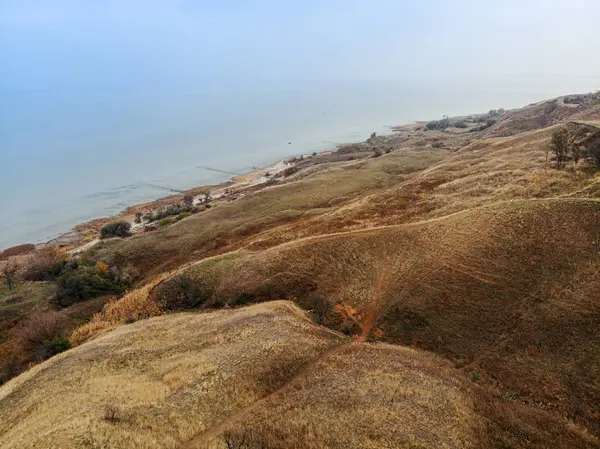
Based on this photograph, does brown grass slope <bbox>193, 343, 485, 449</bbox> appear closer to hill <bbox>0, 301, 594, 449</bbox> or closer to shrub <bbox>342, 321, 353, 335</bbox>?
hill <bbox>0, 301, 594, 449</bbox>

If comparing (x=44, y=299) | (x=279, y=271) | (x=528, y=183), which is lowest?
(x=44, y=299)

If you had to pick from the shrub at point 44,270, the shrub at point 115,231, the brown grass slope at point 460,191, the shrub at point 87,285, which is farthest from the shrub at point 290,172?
the shrub at point 87,285

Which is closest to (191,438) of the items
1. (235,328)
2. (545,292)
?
(235,328)

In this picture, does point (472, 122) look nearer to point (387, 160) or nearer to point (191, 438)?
point (387, 160)

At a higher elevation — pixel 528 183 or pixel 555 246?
pixel 528 183

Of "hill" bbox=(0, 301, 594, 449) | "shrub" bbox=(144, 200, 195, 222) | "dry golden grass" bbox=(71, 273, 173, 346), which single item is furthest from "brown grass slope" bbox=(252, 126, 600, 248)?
"shrub" bbox=(144, 200, 195, 222)

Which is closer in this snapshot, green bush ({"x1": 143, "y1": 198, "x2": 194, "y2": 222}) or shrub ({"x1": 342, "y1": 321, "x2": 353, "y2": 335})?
shrub ({"x1": 342, "y1": 321, "x2": 353, "y2": 335})

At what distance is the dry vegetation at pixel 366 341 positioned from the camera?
16.8 metres

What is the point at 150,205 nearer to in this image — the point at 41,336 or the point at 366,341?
the point at 41,336

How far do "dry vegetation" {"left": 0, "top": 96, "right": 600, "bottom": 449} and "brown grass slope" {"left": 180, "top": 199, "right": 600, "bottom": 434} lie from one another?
108 mm

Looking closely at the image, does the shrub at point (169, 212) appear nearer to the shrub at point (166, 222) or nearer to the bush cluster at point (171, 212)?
the bush cluster at point (171, 212)

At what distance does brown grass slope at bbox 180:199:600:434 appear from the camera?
2161 centimetres

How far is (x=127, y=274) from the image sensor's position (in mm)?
43812

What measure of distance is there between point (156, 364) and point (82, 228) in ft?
223
